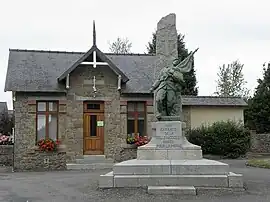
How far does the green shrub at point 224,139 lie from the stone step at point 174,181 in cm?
1371

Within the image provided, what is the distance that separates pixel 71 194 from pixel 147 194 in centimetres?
182

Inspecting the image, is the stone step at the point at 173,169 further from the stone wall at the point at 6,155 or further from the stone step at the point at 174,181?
the stone wall at the point at 6,155

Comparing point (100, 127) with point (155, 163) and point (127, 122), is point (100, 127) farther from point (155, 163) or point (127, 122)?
point (155, 163)

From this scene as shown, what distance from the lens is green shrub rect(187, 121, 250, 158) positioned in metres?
24.7

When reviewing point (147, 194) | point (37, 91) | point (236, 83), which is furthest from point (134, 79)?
point (236, 83)

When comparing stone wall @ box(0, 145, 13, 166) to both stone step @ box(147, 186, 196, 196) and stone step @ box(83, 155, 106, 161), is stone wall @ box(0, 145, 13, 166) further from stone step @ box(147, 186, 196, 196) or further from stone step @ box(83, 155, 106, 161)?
stone step @ box(147, 186, 196, 196)

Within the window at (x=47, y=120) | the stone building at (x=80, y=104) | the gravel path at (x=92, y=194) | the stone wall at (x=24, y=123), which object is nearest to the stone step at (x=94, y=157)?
the stone building at (x=80, y=104)

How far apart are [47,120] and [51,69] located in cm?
292

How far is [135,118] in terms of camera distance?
2211cm

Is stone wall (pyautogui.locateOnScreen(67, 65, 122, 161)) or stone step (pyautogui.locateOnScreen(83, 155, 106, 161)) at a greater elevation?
stone wall (pyautogui.locateOnScreen(67, 65, 122, 161))

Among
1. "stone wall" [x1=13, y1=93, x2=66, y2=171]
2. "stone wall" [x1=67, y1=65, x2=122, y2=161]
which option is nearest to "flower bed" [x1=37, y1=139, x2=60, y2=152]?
"stone wall" [x1=13, y1=93, x2=66, y2=171]

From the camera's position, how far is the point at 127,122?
22.0m

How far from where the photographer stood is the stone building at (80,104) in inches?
824

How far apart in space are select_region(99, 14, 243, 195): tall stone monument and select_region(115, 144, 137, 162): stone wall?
298 inches
